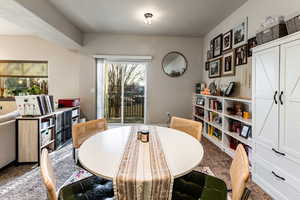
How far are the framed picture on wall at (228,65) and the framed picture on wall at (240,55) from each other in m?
0.13

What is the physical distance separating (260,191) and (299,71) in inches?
55.7

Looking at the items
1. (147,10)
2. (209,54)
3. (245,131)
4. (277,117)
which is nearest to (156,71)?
(209,54)

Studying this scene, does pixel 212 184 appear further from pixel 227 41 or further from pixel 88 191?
pixel 227 41

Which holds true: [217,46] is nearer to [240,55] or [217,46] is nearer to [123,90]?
[240,55]

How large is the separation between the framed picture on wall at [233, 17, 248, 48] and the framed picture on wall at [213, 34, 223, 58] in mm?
559

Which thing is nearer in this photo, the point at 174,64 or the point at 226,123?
the point at 226,123

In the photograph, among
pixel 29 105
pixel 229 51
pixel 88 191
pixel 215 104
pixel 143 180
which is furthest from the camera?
pixel 215 104

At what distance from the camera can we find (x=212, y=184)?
1.34 m

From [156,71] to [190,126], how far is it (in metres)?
3.06

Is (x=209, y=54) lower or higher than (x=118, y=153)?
higher

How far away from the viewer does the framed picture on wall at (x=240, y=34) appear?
3.05 m

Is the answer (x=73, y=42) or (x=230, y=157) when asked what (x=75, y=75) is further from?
(x=230, y=157)

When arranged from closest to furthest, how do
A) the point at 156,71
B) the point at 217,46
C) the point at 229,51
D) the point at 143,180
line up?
the point at 143,180, the point at 229,51, the point at 217,46, the point at 156,71

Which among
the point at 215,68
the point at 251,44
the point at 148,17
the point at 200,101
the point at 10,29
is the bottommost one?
the point at 200,101
